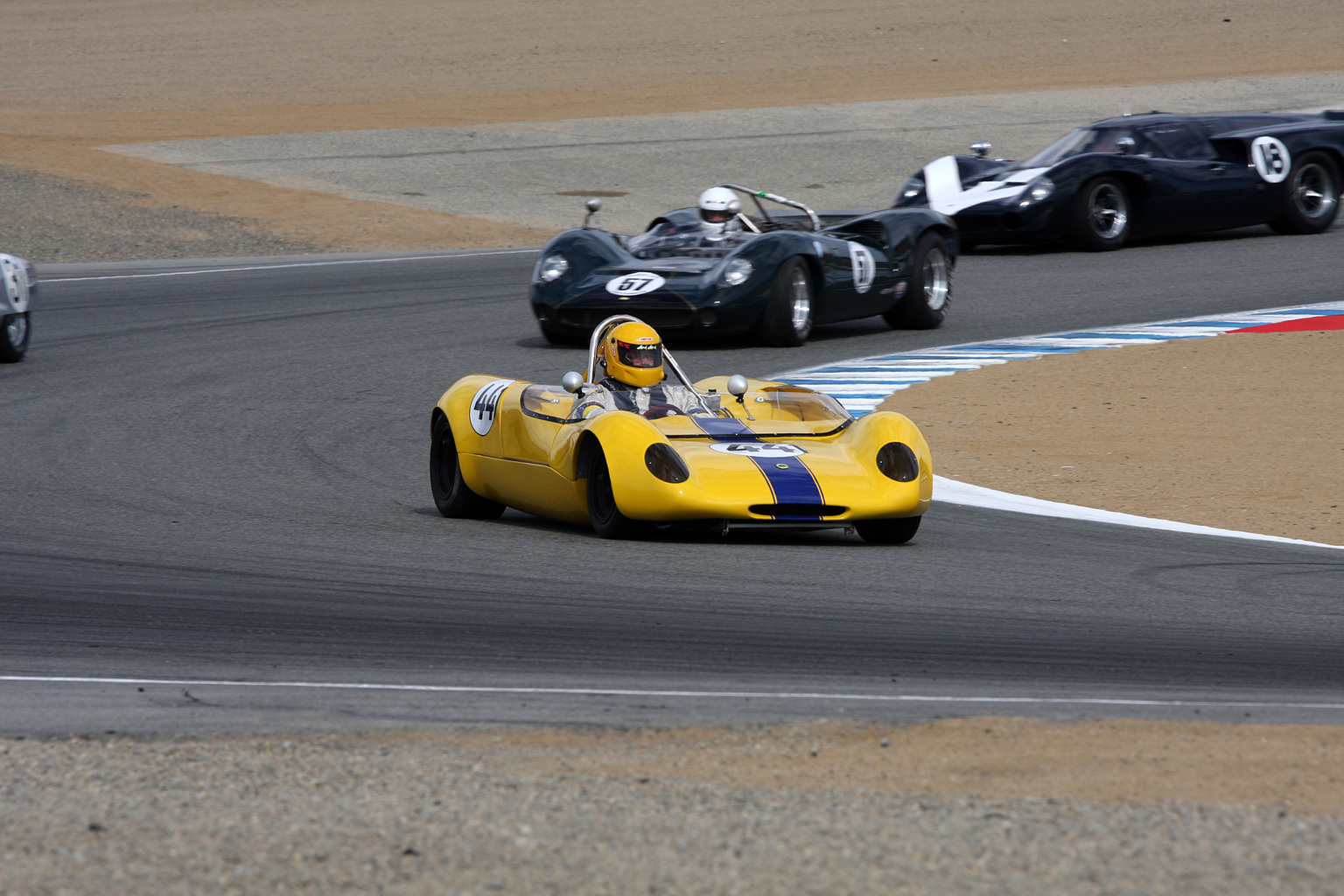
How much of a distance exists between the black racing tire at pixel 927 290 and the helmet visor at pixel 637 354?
22.5ft

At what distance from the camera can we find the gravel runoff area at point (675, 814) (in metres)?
3.74

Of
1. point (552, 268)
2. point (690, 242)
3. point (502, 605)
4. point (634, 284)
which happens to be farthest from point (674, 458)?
point (690, 242)

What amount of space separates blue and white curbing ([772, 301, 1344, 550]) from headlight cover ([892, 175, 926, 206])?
158 inches

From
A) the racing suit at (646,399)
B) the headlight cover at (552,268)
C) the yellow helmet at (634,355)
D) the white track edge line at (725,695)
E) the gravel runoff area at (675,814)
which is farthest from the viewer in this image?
the headlight cover at (552,268)

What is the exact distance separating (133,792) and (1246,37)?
143 ft

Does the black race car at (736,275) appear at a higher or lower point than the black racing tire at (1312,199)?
lower

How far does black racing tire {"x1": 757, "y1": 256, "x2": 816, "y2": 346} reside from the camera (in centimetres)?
1380

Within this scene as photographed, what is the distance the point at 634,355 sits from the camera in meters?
8.55

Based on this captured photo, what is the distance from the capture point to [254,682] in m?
5.47

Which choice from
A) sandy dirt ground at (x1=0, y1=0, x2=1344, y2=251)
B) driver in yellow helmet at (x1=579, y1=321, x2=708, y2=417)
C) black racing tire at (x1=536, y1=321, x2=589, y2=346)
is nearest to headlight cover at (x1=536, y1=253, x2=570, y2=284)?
black racing tire at (x1=536, y1=321, x2=589, y2=346)

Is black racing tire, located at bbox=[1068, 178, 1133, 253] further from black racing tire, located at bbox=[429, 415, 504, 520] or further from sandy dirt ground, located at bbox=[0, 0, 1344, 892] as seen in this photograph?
black racing tire, located at bbox=[429, 415, 504, 520]

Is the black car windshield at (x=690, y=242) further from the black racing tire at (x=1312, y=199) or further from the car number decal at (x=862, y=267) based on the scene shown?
the black racing tire at (x=1312, y=199)

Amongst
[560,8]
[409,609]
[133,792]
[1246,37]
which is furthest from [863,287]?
[560,8]

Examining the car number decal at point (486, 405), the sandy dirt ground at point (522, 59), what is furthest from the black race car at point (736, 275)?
the sandy dirt ground at point (522, 59)
